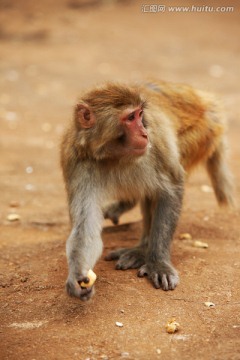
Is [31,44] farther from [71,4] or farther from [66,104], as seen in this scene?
[66,104]

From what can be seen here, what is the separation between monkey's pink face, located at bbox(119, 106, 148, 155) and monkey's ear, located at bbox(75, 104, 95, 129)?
279mm

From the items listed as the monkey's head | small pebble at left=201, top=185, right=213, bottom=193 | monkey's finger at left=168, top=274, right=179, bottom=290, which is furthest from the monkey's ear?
small pebble at left=201, top=185, right=213, bottom=193

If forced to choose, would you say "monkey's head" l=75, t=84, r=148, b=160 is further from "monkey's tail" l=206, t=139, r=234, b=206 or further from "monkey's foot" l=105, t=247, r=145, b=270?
"monkey's tail" l=206, t=139, r=234, b=206

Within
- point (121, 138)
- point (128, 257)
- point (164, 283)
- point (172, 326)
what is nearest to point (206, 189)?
point (128, 257)

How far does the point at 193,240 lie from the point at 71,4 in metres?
13.9

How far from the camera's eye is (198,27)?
1777cm

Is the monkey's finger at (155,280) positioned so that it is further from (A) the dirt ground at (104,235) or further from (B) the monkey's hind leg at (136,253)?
(B) the monkey's hind leg at (136,253)

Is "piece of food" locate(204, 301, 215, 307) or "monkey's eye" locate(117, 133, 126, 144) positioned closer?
"piece of food" locate(204, 301, 215, 307)

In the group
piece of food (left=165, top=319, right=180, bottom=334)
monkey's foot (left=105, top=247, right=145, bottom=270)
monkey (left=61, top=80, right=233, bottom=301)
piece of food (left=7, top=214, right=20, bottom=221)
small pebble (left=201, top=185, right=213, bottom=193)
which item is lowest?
small pebble (left=201, top=185, right=213, bottom=193)

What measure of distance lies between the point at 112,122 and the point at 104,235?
1979 millimetres

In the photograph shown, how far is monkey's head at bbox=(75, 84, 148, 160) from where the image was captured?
16.0 ft

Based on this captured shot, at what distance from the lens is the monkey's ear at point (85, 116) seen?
4970 millimetres

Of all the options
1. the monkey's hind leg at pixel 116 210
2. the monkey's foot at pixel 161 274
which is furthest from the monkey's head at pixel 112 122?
the monkey's hind leg at pixel 116 210

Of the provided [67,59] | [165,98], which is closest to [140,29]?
[67,59]
